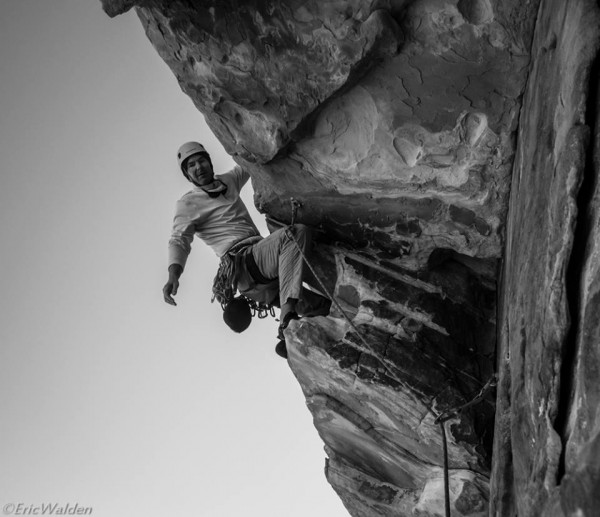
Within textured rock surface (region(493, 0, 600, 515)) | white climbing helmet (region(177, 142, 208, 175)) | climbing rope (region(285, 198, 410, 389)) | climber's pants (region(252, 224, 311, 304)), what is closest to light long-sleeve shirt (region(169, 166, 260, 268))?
white climbing helmet (region(177, 142, 208, 175))

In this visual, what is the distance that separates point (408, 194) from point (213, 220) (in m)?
2.04

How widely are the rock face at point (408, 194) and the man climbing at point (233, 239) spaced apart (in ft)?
1.10

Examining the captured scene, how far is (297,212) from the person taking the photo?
24.8ft

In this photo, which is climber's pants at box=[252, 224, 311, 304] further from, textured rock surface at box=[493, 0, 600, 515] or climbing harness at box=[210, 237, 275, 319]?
textured rock surface at box=[493, 0, 600, 515]

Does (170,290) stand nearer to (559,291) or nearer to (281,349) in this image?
(281,349)

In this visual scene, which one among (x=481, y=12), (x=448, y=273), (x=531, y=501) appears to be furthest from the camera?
(x=448, y=273)

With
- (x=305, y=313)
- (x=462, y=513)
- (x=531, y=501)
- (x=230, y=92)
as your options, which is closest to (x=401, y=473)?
(x=462, y=513)

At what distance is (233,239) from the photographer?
7.87 meters

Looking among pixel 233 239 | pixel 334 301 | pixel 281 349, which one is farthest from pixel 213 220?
pixel 334 301

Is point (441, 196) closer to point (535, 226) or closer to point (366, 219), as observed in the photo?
point (366, 219)

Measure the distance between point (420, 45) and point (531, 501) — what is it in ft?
10.9

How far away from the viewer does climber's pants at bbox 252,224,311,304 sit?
6.96m

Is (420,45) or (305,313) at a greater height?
(420,45)

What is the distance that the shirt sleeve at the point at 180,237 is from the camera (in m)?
7.70
